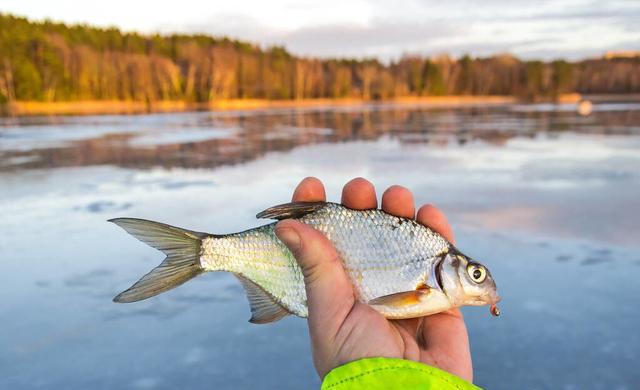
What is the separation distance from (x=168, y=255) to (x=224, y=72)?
72362 mm

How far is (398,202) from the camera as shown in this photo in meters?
2.32

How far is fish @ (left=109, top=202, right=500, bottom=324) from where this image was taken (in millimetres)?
1967

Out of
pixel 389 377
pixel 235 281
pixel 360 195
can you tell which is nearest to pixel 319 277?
pixel 389 377

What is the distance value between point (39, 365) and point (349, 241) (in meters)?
2.46

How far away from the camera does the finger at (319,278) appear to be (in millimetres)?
1869

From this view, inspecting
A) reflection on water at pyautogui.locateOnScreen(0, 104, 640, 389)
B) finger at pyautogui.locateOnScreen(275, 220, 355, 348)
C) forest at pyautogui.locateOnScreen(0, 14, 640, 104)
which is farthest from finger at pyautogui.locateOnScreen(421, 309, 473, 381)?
forest at pyautogui.locateOnScreen(0, 14, 640, 104)

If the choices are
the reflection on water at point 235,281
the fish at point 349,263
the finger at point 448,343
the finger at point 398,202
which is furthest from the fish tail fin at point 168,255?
the reflection on water at point 235,281

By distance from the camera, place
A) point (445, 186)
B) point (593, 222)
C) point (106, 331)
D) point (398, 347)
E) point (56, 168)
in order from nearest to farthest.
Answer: point (398, 347)
point (106, 331)
point (593, 222)
point (445, 186)
point (56, 168)

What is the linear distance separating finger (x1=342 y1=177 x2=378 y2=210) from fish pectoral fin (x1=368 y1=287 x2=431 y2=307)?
0.50m

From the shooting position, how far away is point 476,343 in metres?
3.51

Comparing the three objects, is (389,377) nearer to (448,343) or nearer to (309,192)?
(448,343)

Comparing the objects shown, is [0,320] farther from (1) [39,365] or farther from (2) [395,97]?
(2) [395,97]

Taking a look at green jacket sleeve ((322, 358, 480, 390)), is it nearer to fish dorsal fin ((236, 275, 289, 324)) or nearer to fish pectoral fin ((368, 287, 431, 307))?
fish pectoral fin ((368, 287, 431, 307))

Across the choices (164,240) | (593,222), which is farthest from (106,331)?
(593,222)
